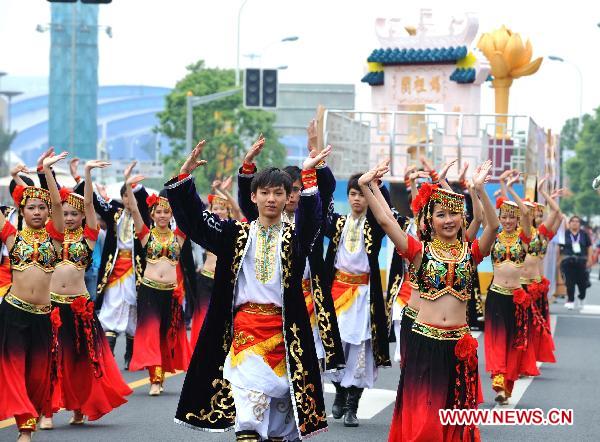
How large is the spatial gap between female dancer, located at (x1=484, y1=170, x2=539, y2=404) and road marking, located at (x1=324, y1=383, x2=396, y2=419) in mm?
1082

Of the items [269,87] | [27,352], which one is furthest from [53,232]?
[269,87]

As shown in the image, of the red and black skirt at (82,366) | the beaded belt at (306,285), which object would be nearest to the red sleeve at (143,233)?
the red and black skirt at (82,366)

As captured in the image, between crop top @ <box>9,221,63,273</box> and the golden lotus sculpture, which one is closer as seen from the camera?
crop top @ <box>9,221,63,273</box>

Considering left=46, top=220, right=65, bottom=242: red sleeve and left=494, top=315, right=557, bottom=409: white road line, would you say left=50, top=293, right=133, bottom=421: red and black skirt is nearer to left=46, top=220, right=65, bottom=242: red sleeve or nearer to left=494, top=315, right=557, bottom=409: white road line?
left=46, top=220, right=65, bottom=242: red sleeve

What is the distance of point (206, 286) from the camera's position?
54.7 feet

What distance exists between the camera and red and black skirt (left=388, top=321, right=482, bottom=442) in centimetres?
868

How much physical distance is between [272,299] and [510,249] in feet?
19.8

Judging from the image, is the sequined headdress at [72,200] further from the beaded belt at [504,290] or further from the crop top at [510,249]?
the beaded belt at [504,290]

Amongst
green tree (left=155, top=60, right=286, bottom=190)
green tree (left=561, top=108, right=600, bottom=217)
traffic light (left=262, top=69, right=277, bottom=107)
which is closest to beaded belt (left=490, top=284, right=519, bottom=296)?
traffic light (left=262, top=69, right=277, bottom=107)

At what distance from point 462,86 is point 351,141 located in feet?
10.9

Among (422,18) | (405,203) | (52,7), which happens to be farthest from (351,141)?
(52,7)

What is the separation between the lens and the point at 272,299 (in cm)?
801

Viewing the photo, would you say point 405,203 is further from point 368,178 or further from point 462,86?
point 368,178

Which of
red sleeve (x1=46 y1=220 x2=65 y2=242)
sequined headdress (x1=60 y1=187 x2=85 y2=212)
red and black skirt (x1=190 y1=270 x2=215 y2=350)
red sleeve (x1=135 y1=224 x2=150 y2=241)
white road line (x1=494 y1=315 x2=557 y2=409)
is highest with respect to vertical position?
sequined headdress (x1=60 y1=187 x2=85 y2=212)
